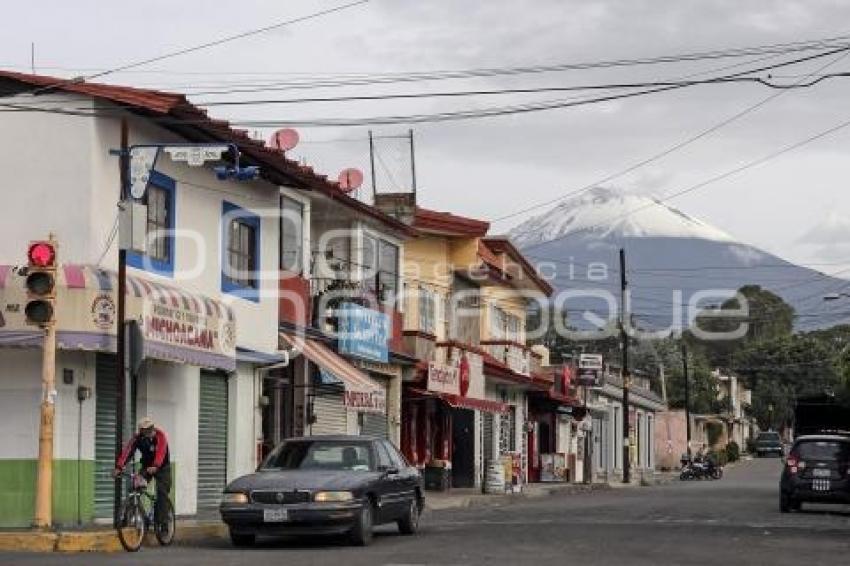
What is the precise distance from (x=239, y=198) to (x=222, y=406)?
3869mm

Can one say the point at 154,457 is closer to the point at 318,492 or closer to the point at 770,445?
the point at 318,492

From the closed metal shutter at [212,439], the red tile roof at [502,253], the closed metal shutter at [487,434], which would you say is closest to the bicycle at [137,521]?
the closed metal shutter at [212,439]

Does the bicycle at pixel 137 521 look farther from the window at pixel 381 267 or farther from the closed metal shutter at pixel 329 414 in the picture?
the window at pixel 381 267

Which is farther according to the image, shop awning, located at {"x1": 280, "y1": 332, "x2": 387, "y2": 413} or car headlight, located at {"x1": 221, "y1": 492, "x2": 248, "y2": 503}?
shop awning, located at {"x1": 280, "y1": 332, "x2": 387, "y2": 413}

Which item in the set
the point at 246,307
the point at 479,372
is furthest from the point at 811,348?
the point at 246,307

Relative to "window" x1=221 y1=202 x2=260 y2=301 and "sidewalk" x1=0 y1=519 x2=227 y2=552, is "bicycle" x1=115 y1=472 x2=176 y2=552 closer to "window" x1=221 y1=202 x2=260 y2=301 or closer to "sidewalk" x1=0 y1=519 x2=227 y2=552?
"sidewalk" x1=0 y1=519 x2=227 y2=552

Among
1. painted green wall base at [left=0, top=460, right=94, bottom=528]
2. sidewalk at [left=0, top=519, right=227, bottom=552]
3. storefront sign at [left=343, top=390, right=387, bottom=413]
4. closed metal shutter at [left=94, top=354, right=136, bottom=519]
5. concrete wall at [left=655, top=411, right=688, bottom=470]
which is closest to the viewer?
sidewalk at [left=0, top=519, right=227, bottom=552]

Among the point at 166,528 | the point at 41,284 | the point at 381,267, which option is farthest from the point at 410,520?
the point at 381,267

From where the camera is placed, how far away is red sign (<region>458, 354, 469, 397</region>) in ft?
127

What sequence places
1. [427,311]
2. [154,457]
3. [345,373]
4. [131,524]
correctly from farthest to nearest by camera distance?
[427,311] < [345,373] < [154,457] < [131,524]

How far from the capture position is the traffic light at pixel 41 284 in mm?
18578

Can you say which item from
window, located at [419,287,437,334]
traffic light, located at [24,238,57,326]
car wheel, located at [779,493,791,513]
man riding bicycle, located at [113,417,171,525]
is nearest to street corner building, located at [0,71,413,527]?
man riding bicycle, located at [113,417,171,525]

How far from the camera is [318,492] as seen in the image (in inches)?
723

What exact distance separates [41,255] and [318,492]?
15.6ft
